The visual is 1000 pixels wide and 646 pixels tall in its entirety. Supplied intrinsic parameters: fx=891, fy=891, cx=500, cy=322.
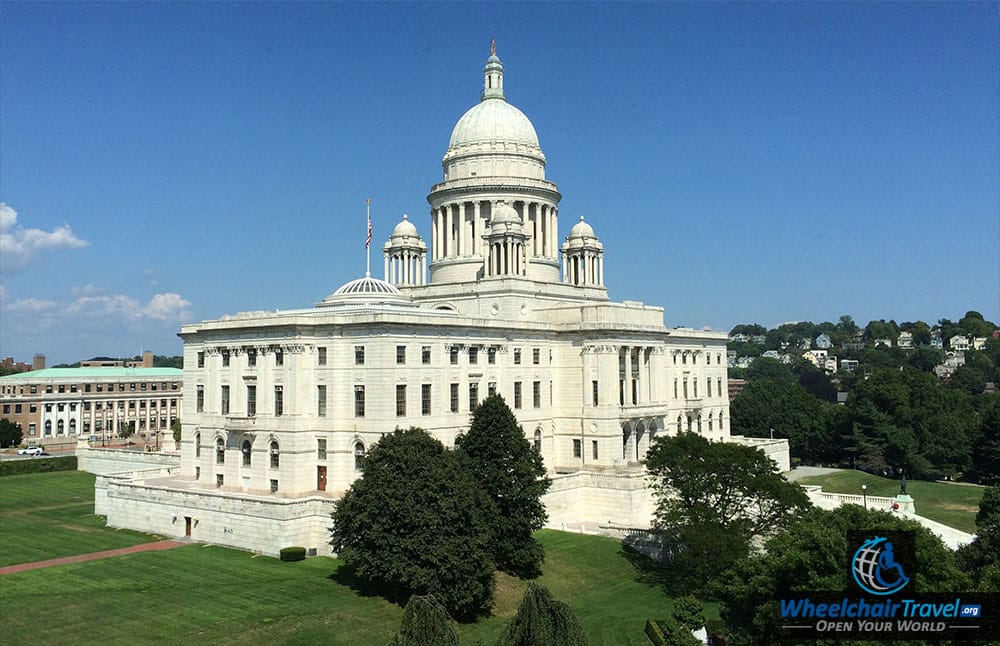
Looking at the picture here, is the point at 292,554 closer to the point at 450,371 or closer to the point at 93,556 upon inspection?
the point at 93,556

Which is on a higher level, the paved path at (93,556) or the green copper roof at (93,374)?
the green copper roof at (93,374)

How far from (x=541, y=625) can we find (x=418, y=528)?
14721mm

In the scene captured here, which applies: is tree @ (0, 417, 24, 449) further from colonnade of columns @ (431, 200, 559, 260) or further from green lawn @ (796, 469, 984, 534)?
green lawn @ (796, 469, 984, 534)

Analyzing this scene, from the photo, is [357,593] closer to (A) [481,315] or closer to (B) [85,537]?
(B) [85,537]

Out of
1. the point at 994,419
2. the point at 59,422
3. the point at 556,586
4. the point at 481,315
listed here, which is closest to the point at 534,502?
the point at 556,586

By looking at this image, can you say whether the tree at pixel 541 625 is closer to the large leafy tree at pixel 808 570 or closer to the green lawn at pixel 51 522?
the large leafy tree at pixel 808 570

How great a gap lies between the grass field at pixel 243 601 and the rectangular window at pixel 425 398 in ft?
40.1

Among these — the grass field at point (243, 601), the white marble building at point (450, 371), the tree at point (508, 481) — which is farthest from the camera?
the white marble building at point (450, 371)

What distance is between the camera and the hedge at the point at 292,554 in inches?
2034

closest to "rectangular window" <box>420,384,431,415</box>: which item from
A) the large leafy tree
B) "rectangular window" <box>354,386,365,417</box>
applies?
"rectangular window" <box>354,386,365,417</box>

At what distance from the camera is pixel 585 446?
2808 inches

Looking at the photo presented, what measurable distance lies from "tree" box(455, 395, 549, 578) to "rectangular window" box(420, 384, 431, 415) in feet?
31.5

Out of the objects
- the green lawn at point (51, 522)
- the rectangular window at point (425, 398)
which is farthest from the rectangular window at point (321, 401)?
the green lawn at point (51, 522)

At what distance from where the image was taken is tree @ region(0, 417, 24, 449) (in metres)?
106
